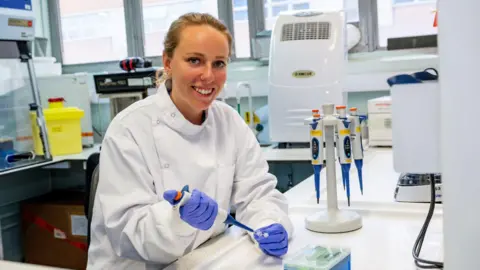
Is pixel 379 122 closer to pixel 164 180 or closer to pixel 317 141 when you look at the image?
pixel 317 141

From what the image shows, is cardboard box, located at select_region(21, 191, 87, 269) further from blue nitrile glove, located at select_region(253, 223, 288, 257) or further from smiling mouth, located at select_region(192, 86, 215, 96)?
blue nitrile glove, located at select_region(253, 223, 288, 257)

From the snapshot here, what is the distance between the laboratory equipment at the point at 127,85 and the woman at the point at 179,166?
75.6 inches

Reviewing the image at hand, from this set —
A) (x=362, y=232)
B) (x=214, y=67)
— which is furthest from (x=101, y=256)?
(x=362, y=232)

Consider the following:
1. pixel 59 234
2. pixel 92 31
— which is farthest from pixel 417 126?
pixel 92 31

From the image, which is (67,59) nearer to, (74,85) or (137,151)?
(74,85)

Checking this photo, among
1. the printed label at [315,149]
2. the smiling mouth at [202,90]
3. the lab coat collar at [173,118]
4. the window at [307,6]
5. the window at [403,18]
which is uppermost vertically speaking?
the window at [307,6]

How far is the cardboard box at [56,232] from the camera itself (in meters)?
3.66

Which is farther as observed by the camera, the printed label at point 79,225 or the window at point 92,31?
the window at point 92,31

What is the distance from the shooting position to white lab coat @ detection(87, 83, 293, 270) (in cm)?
115

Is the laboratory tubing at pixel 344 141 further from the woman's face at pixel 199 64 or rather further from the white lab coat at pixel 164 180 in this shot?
the woman's face at pixel 199 64

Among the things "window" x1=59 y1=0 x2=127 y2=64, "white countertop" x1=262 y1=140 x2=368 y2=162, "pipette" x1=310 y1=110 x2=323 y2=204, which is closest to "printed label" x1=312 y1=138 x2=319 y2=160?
"pipette" x1=310 y1=110 x2=323 y2=204

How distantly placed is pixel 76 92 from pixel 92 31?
3.06 ft

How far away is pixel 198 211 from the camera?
1057mm

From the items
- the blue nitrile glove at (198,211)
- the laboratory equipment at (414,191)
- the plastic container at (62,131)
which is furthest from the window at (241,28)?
the blue nitrile glove at (198,211)
